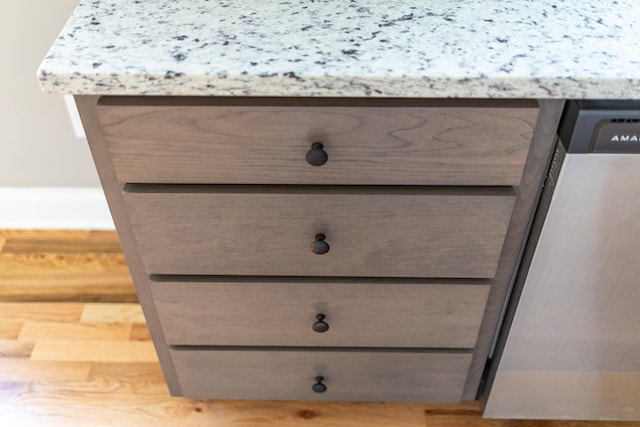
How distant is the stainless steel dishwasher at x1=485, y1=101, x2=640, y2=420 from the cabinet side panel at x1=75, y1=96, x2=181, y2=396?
59 centimetres

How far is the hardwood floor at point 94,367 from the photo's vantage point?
4.26 feet

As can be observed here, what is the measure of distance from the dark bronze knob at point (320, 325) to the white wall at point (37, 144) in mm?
794

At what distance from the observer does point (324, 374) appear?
117 centimetres

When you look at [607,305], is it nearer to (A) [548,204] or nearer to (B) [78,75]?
(A) [548,204]

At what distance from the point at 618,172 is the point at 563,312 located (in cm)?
29

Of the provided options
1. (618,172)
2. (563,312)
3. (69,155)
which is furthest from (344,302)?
(69,155)

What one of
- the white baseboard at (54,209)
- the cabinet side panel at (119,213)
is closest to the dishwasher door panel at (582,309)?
the cabinet side panel at (119,213)

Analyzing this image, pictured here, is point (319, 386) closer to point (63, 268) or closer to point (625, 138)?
point (625, 138)

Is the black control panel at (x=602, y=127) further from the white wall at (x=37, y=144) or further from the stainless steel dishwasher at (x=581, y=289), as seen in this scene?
the white wall at (x=37, y=144)

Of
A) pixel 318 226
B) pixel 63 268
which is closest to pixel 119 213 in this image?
pixel 318 226

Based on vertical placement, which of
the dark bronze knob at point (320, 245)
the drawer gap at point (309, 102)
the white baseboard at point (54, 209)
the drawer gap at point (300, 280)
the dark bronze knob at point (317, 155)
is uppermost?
the drawer gap at point (309, 102)

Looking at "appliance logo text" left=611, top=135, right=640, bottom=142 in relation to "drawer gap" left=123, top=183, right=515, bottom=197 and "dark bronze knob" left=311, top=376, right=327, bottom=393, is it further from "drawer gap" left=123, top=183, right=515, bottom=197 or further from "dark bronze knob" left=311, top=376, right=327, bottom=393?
"dark bronze knob" left=311, top=376, right=327, bottom=393

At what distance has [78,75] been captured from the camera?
2.30 feet

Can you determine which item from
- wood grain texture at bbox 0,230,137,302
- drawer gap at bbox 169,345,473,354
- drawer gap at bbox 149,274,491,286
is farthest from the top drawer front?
wood grain texture at bbox 0,230,137,302
